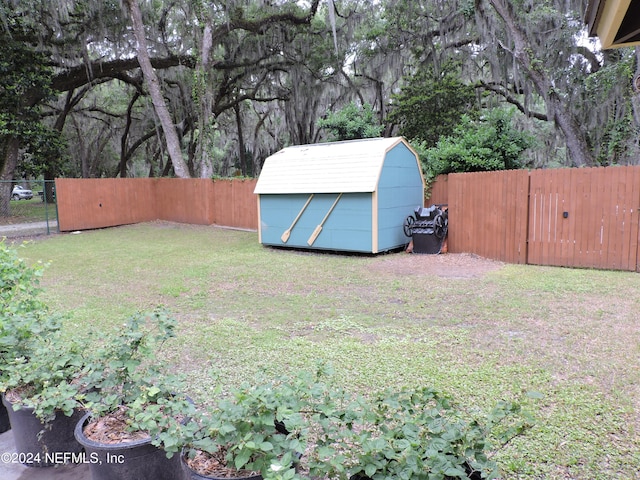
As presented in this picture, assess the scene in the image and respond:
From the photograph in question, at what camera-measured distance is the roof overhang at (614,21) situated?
215 centimetres

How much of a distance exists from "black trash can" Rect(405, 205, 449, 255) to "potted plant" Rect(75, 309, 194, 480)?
23.4 ft

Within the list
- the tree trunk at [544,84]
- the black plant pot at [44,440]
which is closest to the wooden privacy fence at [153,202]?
the tree trunk at [544,84]

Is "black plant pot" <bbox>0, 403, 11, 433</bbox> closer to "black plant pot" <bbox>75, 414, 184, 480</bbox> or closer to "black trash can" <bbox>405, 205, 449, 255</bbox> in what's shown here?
"black plant pot" <bbox>75, 414, 184, 480</bbox>

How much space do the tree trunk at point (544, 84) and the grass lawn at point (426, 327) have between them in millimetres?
5694

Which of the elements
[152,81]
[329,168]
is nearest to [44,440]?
[329,168]

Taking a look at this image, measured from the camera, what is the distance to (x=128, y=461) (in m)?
1.91

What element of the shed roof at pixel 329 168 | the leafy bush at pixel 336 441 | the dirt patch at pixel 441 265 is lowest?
the dirt patch at pixel 441 265

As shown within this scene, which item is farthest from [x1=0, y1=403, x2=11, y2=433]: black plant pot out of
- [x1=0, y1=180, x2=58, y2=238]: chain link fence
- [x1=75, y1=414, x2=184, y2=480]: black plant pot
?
[x1=0, y1=180, x2=58, y2=238]: chain link fence

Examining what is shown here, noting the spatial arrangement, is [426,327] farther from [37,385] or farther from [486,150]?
[486,150]

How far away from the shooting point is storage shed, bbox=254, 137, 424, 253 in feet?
28.5

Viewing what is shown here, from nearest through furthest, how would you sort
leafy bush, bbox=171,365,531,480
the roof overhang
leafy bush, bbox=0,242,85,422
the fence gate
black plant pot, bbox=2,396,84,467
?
leafy bush, bbox=171,365,531,480
leafy bush, bbox=0,242,85,422
the roof overhang
black plant pot, bbox=2,396,84,467
the fence gate

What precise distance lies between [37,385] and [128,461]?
700mm

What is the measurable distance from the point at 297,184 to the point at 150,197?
8843 millimetres

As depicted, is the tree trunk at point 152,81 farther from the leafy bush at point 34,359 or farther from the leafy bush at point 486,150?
the leafy bush at point 34,359
